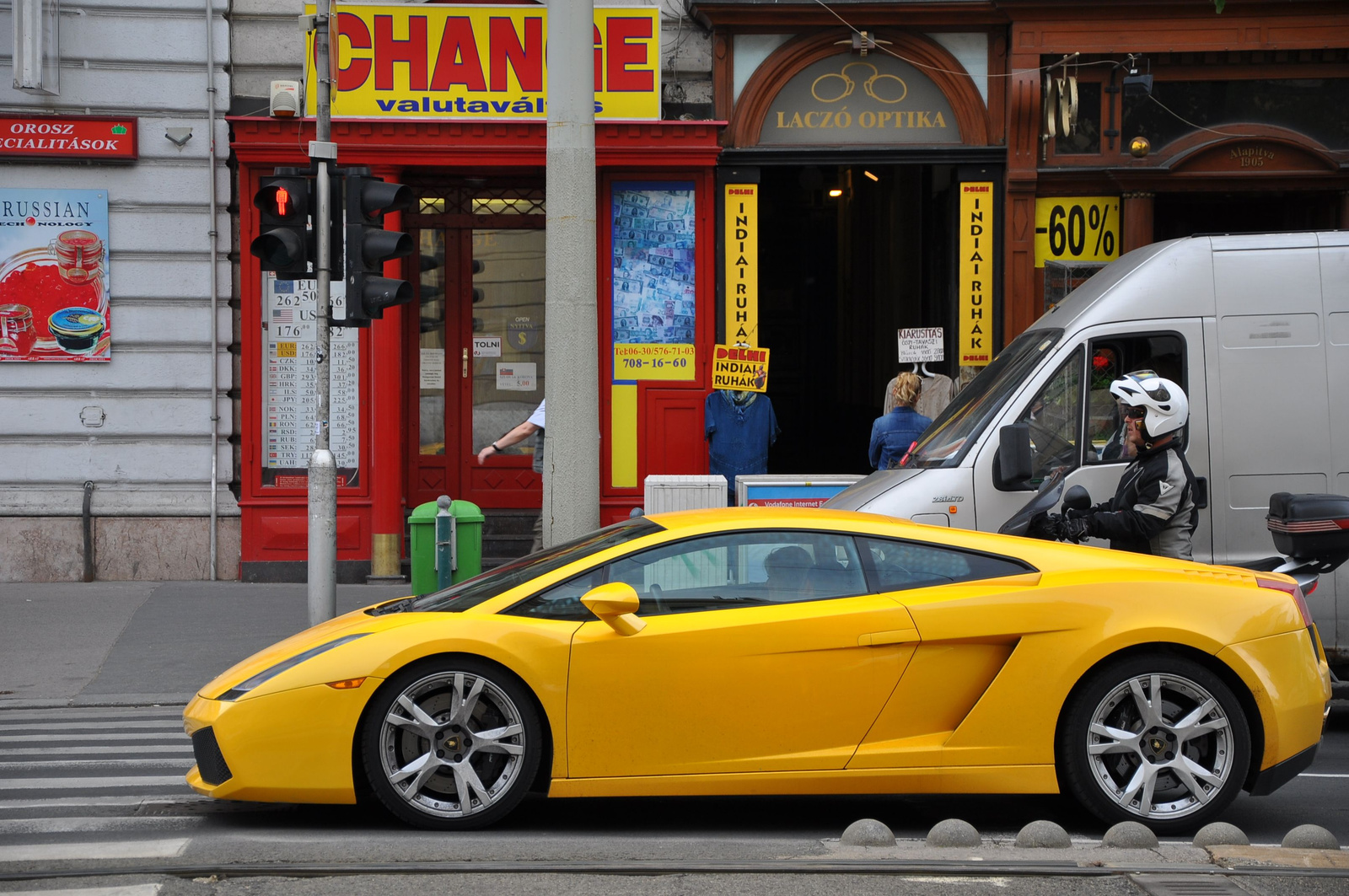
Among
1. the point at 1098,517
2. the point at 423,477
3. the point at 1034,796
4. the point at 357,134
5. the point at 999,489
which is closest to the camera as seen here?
the point at 1034,796

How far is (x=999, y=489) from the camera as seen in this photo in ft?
25.5

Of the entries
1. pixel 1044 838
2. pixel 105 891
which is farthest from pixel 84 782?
pixel 1044 838

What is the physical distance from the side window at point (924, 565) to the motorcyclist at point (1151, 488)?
1.76 m

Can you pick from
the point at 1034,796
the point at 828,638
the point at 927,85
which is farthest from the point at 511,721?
the point at 927,85

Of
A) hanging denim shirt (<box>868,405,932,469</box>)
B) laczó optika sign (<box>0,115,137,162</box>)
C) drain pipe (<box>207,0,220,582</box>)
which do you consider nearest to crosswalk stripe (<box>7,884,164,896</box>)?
hanging denim shirt (<box>868,405,932,469</box>)

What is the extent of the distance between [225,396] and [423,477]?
2.06 m

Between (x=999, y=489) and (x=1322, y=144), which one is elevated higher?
(x=1322, y=144)

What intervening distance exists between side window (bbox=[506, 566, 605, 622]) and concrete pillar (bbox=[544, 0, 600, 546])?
3327mm

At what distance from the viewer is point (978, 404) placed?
8.27 meters

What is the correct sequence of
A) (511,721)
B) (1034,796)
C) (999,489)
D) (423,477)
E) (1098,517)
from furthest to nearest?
(423,477)
(999,489)
(1098,517)
(1034,796)
(511,721)

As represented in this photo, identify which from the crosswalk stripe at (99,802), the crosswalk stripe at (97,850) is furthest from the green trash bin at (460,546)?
the crosswalk stripe at (97,850)

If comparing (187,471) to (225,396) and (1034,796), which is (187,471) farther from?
(1034,796)

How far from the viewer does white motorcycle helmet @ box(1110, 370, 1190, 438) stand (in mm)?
7109

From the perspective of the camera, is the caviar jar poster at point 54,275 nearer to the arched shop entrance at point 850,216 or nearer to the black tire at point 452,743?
the arched shop entrance at point 850,216
